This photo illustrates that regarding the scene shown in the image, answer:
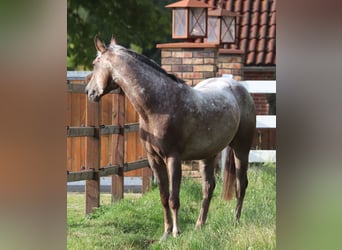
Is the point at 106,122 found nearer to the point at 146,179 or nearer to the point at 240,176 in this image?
the point at 146,179

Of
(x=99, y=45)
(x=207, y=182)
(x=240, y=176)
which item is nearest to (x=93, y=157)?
(x=207, y=182)

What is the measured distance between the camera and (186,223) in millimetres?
3721

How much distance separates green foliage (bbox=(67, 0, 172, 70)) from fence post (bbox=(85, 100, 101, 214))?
4.57 m

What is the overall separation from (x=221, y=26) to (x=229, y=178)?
1451mm

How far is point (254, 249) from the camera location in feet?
9.27

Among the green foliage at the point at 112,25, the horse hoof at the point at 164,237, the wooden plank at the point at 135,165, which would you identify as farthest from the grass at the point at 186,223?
the green foliage at the point at 112,25

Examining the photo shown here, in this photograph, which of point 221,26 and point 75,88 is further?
point 221,26

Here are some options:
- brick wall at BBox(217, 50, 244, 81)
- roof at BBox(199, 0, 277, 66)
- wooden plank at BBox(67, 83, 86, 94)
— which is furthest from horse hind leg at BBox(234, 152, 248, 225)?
roof at BBox(199, 0, 277, 66)

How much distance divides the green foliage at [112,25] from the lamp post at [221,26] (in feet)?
13.4

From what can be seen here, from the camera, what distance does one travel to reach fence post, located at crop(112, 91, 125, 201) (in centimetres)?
467

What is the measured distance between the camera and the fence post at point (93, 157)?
4.35 m
